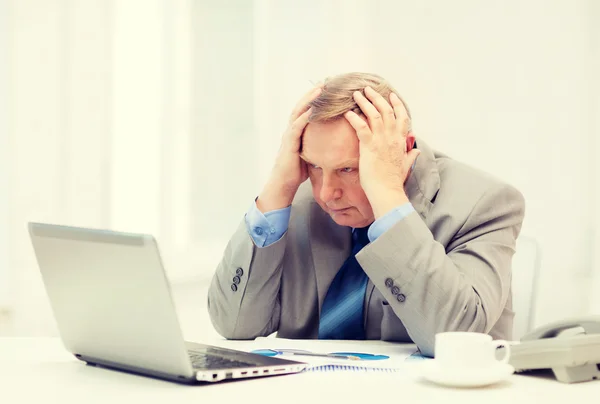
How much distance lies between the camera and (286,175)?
160 centimetres

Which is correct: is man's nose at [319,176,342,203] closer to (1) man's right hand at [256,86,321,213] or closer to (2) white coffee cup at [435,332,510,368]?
(1) man's right hand at [256,86,321,213]

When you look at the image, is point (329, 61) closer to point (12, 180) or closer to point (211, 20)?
point (211, 20)

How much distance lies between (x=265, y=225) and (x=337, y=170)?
0.67ft

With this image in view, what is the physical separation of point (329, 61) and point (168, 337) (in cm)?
203

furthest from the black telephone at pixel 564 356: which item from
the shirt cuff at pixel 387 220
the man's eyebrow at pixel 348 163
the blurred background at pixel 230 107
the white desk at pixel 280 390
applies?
the blurred background at pixel 230 107

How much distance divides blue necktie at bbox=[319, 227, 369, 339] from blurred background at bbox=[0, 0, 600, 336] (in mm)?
745

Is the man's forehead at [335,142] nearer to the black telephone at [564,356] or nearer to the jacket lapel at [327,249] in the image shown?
the jacket lapel at [327,249]

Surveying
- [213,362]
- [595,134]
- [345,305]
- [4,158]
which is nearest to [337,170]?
[345,305]

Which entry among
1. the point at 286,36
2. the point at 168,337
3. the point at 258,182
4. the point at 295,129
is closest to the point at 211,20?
the point at 286,36

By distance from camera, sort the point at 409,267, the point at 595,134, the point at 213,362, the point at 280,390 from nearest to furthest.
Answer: the point at 280,390 → the point at 213,362 → the point at 409,267 → the point at 595,134

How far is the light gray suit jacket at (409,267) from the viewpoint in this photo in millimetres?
1312

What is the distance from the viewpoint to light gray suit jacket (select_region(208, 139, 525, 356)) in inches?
51.6

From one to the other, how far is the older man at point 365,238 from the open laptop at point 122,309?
1.29 feet

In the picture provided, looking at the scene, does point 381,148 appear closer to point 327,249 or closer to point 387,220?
point 387,220
